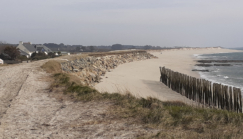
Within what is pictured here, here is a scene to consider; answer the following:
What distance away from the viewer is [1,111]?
7.08 metres

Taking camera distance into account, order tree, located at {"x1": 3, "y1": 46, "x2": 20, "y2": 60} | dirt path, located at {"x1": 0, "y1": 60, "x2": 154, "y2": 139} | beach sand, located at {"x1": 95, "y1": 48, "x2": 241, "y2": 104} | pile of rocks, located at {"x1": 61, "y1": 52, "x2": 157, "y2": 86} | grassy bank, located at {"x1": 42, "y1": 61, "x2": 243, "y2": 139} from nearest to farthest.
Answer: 1. grassy bank, located at {"x1": 42, "y1": 61, "x2": 243, "y2": 139}
2. dirt path, located at {"x1": 0, "y1": 60, "x2": 154, "y2": 139}
3. beach sand, located at {"x1": 95, "y1": 48, "x2": 241, "y2": 104}
4. pile of rocks, located at {"x1": 61, "y1": 52, "x2": 157, "y2": 86}
5. tree, located at {"x1": 3, "y1": 46, "x2": 20, "y2": 60}

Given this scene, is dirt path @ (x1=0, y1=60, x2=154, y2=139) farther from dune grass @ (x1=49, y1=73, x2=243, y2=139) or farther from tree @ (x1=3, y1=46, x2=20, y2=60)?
tree @ (x1=3, y1=46, x2=20, y2=60)

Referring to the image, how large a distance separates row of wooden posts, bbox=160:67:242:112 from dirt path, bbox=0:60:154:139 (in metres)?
6.37

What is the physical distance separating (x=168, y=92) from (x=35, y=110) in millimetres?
12185

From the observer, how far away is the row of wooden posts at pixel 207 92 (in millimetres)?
10859

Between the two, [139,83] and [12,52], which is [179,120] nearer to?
[139,83]

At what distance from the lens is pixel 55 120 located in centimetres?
627

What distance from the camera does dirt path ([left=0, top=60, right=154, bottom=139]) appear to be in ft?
17.0

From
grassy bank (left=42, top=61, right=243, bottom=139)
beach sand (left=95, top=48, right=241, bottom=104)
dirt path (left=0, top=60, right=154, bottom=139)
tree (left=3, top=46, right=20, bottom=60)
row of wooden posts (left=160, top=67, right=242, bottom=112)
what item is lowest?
beach sand (left=95, top=48, right=241, bottom=104)

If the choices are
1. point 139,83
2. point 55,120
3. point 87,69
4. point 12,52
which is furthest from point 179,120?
point 12,52

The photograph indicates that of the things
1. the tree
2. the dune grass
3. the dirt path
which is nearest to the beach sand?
the dune grass

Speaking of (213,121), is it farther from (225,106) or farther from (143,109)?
(225,106)

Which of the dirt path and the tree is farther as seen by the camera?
the tree

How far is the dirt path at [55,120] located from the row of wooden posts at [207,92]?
6370 millimetres
